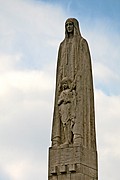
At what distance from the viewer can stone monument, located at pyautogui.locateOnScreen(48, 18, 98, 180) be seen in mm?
17281

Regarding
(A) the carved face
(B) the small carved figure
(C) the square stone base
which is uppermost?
(A) the carved face

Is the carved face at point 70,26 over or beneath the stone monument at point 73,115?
over

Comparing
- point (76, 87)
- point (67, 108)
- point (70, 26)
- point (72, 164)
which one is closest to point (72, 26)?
point (70, 26)

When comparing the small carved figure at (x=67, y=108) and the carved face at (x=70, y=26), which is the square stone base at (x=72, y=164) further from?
the carved face at (x=70, y=26)

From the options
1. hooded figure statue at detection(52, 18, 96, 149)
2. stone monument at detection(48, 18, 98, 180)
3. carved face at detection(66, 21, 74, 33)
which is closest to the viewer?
stone monument at detection(48, 18, 98, 180)

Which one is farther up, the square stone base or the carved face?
the carved face

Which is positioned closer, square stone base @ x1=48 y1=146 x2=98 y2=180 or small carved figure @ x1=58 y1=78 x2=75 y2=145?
square stone base @ x1=48 y1=146 x2=98 y2=180

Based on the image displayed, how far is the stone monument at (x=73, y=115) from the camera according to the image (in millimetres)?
17281

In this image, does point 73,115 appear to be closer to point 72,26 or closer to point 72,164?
point 72,164

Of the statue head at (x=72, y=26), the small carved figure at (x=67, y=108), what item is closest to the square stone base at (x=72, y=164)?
the small carved figure at (x=67, y=108)

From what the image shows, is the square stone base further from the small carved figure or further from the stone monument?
the small carved figure

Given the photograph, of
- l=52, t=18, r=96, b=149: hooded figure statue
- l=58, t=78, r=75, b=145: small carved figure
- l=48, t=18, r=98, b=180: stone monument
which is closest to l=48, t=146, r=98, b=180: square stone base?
l=48, t=18, r=98, b=180: stone monument

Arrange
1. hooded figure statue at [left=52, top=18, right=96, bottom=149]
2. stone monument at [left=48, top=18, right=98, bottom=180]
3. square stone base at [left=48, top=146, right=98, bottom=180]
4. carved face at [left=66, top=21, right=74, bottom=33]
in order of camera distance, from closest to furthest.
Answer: square stone base at [left=48, top=146, right=98, bottom=180] < stone monument at [left=48, top=18, right=98, bottom=180] < hooded figure statue at [left=52, top=18, right=96, bottom=149] < carved face at [left=66, top=21, right=74, bottom=33]

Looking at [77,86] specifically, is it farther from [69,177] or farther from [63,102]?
[69,177]
